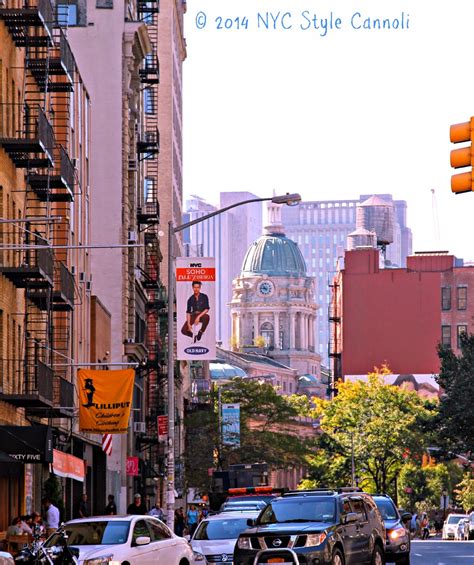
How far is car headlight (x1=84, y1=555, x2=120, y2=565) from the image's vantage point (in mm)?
25078

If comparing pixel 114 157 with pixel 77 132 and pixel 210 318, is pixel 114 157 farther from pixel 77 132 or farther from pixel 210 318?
pixel 210 318

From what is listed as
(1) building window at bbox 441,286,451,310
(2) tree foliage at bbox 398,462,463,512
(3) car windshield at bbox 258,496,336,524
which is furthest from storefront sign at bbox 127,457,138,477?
(1) building window at bbox 441,286,451,310

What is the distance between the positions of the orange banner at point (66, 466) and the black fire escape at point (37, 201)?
1158 millimetres

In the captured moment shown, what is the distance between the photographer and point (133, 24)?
224 ft

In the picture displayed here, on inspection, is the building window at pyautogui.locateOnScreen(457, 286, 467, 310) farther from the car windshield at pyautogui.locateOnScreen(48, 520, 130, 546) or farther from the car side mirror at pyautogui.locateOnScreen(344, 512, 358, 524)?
the car windshield at pyautogui.locateOnScreen(48, 520, 130, 546)

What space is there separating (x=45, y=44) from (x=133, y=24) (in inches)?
1111

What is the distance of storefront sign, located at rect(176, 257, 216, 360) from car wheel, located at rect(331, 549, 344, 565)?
1425cm

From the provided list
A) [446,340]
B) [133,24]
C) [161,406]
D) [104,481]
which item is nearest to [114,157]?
[133,24]

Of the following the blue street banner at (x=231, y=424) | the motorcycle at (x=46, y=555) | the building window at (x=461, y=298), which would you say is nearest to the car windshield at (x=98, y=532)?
the motorcycle at (x=46, y=555)

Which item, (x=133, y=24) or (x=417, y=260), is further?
(x=417, y=260)

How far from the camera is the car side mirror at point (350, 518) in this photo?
29.0 meters

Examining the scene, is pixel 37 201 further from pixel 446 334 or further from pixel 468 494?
pixel 446 334

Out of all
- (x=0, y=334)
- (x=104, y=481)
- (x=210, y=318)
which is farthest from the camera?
(x=104, y=481)

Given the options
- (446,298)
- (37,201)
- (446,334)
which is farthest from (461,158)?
(446,298)
